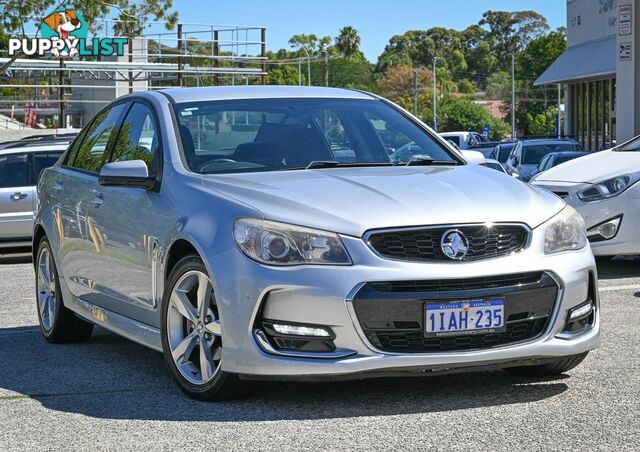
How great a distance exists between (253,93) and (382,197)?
5.35ft

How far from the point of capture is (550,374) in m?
6.05

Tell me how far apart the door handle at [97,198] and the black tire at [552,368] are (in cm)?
252

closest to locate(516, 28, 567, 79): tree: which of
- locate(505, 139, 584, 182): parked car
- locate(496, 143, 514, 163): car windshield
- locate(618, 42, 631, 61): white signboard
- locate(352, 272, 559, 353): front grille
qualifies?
locate(496, 143, 514, 163): car windshield

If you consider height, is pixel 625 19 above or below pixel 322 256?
above

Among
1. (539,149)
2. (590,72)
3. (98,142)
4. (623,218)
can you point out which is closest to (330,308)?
(98,142)

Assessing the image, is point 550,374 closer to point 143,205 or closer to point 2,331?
point 143,205

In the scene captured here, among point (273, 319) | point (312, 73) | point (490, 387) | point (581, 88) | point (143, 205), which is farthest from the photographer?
point (312, 73)

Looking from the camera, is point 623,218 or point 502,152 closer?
point 623,218

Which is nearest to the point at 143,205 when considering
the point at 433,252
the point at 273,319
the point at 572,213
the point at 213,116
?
the point at 213,116

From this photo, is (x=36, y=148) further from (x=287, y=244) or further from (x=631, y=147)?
(x=287, y=244)

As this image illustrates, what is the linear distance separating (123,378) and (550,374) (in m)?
2.21

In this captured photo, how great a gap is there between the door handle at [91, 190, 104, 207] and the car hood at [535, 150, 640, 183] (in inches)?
213

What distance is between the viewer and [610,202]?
35.1 feet

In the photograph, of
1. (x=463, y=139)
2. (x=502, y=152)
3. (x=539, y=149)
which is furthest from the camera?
(x=463, y=139)
